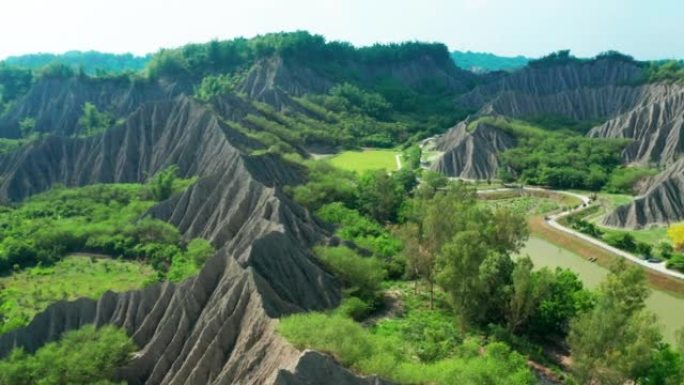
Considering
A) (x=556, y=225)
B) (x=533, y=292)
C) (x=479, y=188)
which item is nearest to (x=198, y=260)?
(x=533, y=292)

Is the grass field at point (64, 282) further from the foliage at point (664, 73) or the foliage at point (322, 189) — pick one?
the foliage at point (664, 73)

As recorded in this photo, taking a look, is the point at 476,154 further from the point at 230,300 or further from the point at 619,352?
the point at 230,300

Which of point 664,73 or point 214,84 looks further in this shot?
point 214,84

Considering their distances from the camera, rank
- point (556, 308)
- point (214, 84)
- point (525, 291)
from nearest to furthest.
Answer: point (525, 291)
point (556, 308)
point (214, 84)

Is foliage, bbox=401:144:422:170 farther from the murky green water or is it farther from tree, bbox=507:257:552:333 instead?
tree, bbox=507:257:552:333

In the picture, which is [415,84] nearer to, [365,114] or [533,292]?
[365,114]

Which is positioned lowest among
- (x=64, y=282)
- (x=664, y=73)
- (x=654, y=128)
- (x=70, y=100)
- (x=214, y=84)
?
(x=64, y=282)

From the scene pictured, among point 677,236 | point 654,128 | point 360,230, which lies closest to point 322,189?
point 360,230
